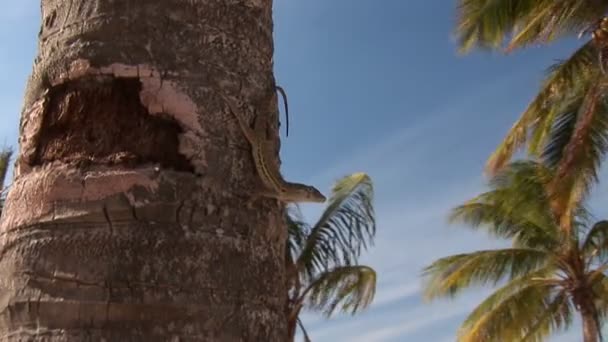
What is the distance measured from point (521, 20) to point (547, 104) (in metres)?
1.39

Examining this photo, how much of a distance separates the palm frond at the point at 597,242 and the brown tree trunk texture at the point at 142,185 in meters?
15.1

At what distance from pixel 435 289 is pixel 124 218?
13.7 m

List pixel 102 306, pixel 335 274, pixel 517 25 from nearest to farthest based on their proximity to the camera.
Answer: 1. pixel 102 306
2. pixel 517 25
3. pixel 335 274

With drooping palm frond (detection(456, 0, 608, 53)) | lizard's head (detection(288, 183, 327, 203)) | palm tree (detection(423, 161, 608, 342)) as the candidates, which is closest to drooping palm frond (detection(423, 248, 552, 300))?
palm tree (detection(423, 161, 608, 342))

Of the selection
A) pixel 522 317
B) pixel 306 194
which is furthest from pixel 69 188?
pixel 522 317

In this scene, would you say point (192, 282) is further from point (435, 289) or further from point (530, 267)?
point (530, 267)

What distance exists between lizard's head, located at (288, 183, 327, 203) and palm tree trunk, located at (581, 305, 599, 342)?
536 inches

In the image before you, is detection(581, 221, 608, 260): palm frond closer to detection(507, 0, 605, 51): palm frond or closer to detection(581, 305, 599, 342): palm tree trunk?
detection(581, 305, 599, 342): palm tree trunk

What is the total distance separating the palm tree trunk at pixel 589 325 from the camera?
14547 millimetres

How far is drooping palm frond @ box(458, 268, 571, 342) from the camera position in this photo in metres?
14.2

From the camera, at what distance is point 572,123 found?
12.0m

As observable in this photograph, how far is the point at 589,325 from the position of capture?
584 inches

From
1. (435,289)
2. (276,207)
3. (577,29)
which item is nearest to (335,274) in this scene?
(435,289)

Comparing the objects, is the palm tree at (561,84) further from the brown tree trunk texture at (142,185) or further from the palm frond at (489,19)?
the brown tree trunk texture at (142,185)
